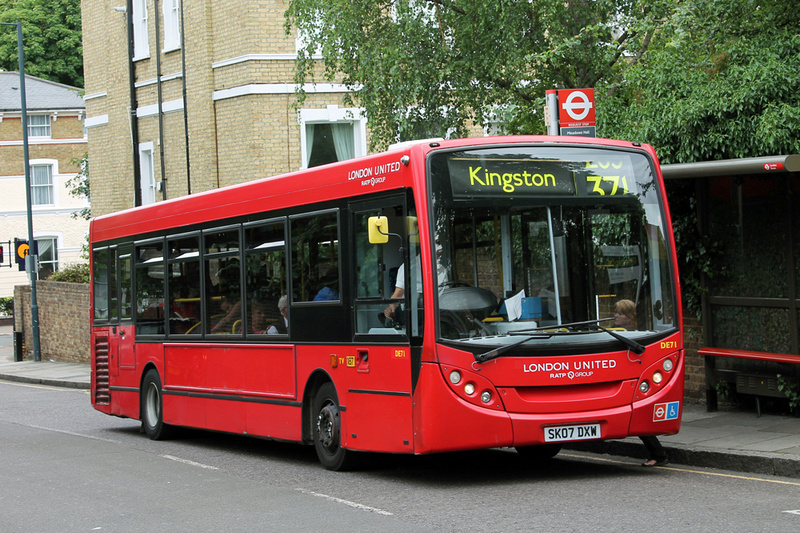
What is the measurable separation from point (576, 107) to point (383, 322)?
3585mm

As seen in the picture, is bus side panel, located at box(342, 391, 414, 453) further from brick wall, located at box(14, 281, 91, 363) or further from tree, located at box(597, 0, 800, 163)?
brick wall, located at box(14, 281, 91, 363)

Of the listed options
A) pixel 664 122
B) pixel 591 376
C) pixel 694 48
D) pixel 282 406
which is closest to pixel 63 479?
pixel 282 406

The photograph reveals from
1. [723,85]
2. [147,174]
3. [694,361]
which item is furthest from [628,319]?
[147,174]

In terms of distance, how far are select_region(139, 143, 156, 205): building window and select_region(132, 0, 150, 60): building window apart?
2317 millimetres

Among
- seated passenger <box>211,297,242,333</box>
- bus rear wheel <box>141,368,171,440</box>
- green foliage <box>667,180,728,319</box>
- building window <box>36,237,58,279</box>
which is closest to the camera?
seated passenger <box>211,297,242,333</box>

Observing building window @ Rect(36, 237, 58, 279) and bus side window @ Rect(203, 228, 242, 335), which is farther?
building window @ Rect(36, 237, 58, 279)

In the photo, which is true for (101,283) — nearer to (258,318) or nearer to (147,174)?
(258,318)

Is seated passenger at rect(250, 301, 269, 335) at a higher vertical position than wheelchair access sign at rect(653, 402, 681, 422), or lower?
higher

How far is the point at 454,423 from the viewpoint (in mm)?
8805

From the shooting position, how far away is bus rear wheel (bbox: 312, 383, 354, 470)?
10328mm

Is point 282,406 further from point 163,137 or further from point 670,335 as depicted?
point 163,137

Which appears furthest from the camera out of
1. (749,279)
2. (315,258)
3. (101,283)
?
(101,283)

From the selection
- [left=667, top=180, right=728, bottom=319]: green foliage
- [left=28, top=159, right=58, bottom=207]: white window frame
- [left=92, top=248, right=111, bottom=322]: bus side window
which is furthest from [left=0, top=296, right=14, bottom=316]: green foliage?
[left=667, top=180, right=728, bottom=319]: green foliage

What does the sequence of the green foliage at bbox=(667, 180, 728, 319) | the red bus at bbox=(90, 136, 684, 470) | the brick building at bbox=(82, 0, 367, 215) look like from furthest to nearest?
the brick building at bbox=(82, 0, 367, 215), the green foliage at bbox=(667, 180, 728, 319), the red bus at bbox=(90, 136, 684, 470)
